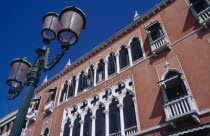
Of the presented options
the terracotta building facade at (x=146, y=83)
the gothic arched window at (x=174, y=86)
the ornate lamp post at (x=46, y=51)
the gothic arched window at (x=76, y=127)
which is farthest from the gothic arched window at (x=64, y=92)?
the ornate lamp post at (x=46, y=51)

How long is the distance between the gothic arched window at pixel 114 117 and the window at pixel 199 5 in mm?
6354

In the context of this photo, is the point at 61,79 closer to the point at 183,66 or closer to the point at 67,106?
the point at 67,106

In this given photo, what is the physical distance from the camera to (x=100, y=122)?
375 inches

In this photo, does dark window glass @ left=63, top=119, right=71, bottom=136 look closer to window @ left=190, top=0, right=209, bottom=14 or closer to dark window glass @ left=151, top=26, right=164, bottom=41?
dark window glass @ left=151, top=26, right=164, bottom=41

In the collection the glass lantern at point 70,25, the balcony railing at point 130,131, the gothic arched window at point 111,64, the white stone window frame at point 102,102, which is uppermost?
the gothic arched window at point 111,64

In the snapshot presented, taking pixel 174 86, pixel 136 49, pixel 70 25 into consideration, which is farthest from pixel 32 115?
pixel 70 25

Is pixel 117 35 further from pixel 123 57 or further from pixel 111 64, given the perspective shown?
pixel 111 64

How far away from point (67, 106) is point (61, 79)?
3374 mm

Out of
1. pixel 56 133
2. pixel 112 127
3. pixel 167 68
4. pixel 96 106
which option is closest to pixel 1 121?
pixel 56 133

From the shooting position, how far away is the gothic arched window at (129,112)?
8.27 meters

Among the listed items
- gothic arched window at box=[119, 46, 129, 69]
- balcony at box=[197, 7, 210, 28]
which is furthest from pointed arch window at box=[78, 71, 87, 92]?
balcony at box=[197, 7, 210, 28]

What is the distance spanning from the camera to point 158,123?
23.3 ft

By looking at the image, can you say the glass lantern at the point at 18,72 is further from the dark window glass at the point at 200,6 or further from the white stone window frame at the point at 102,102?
the dark window glass at the point at 200,6

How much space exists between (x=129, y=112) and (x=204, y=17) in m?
5.69
